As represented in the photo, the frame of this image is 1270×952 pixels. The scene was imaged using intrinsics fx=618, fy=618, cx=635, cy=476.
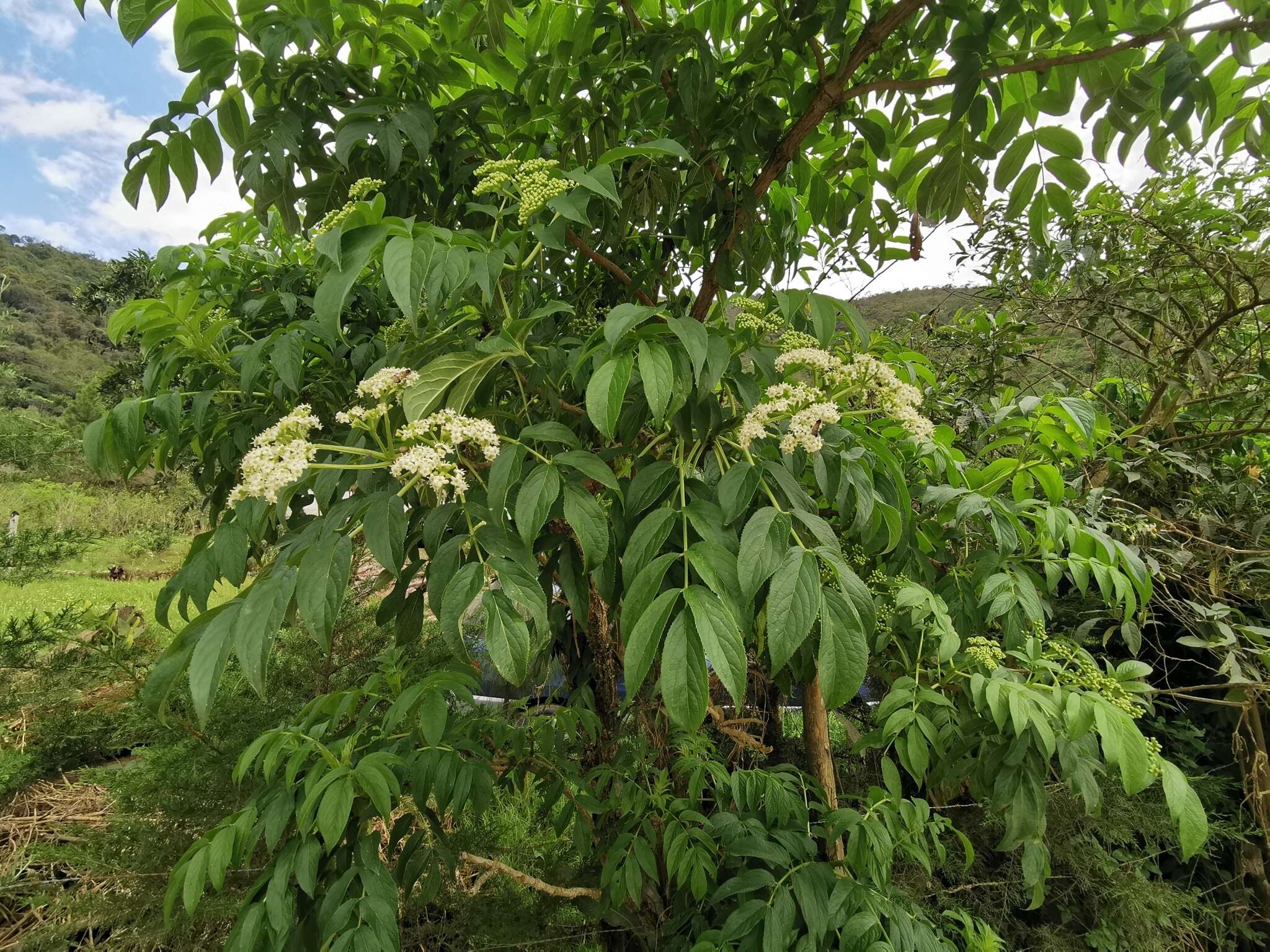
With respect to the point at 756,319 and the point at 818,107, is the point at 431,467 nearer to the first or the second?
the point at 756,319

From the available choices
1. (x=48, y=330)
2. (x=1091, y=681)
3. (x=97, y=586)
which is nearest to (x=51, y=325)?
(x=48, y=330)

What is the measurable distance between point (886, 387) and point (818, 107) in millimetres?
521

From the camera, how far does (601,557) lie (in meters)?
0.71

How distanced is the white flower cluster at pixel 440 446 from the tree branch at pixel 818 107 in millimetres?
646

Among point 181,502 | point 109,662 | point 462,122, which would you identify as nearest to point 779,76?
point 462,122

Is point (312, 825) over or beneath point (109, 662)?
over

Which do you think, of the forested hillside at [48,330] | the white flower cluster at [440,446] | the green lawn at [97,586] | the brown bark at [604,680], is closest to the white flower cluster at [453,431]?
the white flower cluster at [440,446]

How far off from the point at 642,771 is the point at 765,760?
1261mm

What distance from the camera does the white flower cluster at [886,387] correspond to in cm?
90

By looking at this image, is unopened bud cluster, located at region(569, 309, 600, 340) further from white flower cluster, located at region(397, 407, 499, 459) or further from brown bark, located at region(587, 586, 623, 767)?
brown bark, located at region(587, 586, 623, 767)

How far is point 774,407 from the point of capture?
86 centimetres

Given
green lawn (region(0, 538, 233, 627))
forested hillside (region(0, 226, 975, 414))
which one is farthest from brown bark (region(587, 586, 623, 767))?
forested hillside (region(0, 226, 975, 414))

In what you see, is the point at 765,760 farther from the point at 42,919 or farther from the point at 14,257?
the point at 14,257

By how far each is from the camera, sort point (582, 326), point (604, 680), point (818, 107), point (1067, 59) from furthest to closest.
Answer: point (604, 680)
point (582, 326)
point (818, 107)
point (1067, 59)
